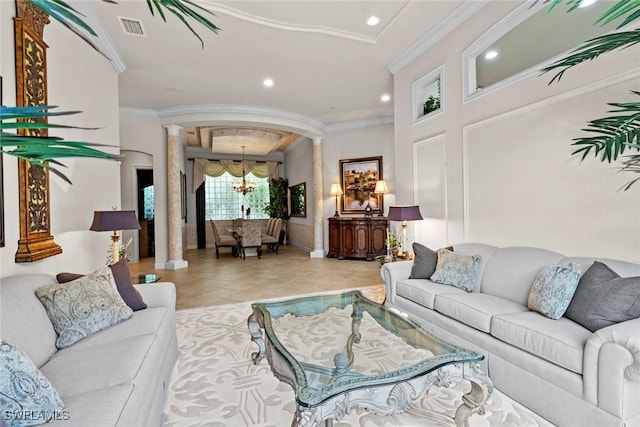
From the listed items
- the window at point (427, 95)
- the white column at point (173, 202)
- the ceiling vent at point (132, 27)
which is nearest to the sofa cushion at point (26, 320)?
the ceiling vent at point (132, 27)

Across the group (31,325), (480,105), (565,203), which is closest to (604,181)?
(565,203)

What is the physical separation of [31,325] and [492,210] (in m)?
3.77

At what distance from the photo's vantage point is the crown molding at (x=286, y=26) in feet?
11.7

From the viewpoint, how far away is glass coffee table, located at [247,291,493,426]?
149 cm

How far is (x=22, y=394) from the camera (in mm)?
1265

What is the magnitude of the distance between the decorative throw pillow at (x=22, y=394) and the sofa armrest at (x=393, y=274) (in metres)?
2.88

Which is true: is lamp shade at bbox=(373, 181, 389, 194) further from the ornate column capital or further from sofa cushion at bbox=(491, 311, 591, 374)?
sofa cushion at bbox=(491, 311, 591, 374)

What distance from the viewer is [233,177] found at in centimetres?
1112

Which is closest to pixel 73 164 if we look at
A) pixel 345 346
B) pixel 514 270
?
pixel 345 346

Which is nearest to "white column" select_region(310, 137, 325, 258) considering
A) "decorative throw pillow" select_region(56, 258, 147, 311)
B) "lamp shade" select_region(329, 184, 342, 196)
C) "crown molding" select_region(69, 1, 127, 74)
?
"lamp shade" select_region(329, 184, 342, 196)

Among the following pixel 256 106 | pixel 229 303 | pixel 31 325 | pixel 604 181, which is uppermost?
pixel 256 106

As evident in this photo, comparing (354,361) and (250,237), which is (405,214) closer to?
(354,361)

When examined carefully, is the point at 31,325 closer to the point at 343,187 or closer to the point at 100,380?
the point at 100,380

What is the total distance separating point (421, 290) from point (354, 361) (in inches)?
38.8
